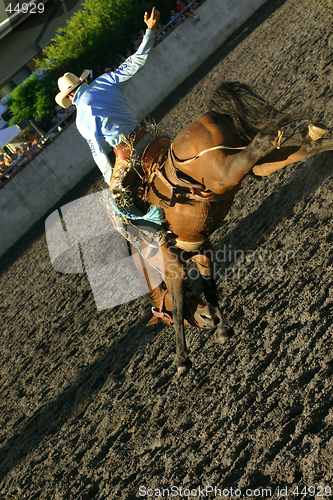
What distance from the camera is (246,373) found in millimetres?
3988

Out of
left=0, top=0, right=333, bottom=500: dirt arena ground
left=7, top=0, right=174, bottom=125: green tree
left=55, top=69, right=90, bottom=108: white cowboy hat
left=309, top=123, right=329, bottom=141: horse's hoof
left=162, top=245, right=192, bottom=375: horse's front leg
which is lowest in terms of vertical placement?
left=0, top=0, right=333, bottom=500: dirt arena ground

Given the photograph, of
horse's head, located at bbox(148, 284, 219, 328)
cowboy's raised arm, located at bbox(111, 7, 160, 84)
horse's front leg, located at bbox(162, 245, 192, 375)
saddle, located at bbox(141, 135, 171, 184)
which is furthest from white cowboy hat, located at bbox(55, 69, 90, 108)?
horse's head, located at bbox(148, 284, 219, 328)

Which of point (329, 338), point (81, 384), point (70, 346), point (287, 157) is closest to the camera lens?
point (287, 157)

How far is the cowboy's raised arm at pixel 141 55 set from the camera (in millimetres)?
3380

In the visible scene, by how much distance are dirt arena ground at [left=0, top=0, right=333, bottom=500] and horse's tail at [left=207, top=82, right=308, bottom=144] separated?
20cm

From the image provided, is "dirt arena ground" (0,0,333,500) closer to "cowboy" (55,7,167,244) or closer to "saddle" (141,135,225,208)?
"saddle" (141,135,225,208)

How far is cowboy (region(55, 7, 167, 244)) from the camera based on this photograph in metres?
3.48

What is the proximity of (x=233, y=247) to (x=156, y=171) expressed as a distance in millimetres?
2871

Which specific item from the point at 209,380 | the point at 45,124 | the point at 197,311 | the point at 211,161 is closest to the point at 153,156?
the point at 211,161

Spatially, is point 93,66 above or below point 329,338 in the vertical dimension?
above

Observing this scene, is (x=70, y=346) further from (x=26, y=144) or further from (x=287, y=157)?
(x=26, y=144)

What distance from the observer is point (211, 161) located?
2.67 meters

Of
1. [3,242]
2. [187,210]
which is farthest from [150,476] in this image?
[3,242]

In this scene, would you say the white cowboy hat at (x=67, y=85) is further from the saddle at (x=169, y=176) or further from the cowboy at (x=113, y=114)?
the saddle at (x=169, y=176)
